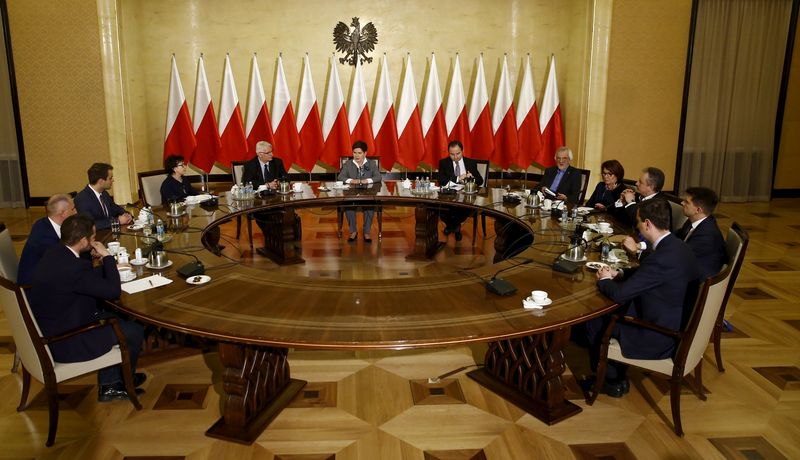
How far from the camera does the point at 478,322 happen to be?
9.48 feet

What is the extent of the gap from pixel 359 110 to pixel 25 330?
6.35m

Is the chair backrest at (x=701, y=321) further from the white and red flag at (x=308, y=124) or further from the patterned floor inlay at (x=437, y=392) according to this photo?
the white and red flag at (x=308, y=124)

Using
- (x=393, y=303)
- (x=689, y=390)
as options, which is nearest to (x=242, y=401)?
(x=393, y=303)

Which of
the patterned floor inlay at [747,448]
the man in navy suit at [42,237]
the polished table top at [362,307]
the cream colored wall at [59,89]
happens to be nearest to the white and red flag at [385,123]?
the cream colored wall at [59,89]

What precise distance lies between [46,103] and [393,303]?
730 centimetres

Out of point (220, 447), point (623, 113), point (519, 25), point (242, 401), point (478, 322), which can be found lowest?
point (220, 447)

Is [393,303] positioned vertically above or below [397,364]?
above

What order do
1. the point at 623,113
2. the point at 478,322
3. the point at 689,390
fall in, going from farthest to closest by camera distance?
the point at 623,113 < the point at 689,390 < the point at 478,322

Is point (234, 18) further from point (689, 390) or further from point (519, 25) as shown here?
point (689, 390)

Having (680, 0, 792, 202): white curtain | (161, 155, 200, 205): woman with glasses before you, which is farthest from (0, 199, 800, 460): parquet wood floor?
(680, 0, 792, 202): white curtain

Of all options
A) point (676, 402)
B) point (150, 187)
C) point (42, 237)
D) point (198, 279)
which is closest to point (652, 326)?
point (676, 402)

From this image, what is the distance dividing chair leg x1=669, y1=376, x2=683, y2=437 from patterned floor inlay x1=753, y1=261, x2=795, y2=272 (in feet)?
12.4

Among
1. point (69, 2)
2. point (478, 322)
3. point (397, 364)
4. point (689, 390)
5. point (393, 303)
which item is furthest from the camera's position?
point (69, 2)

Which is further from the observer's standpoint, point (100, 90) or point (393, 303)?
point (100, 90)
